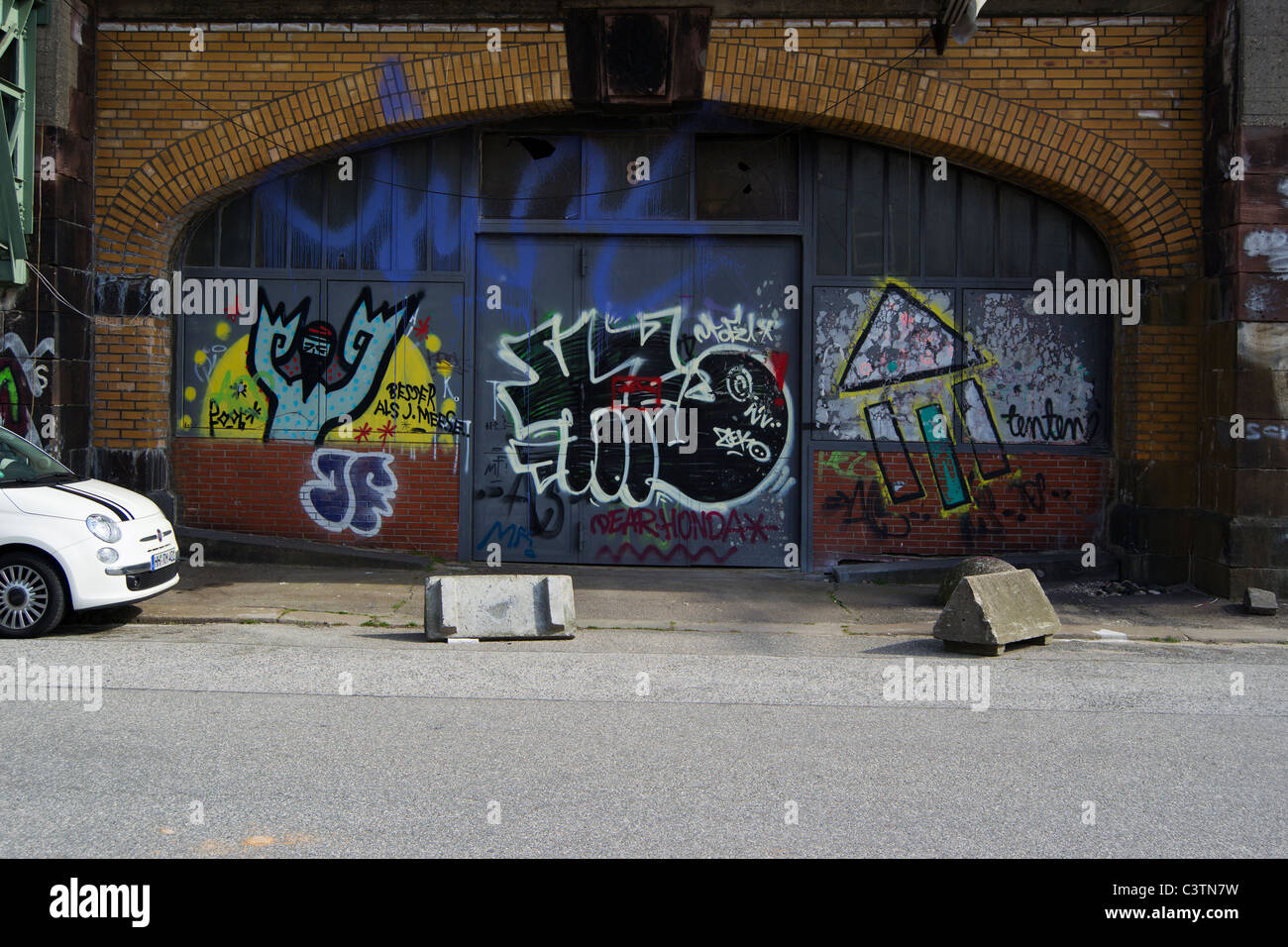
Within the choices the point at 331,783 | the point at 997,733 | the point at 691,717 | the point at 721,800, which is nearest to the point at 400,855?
the point at 331,783

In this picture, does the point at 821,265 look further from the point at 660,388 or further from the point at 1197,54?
the point at 1197,54

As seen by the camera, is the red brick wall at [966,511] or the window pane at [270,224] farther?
the window pane at [270,224]

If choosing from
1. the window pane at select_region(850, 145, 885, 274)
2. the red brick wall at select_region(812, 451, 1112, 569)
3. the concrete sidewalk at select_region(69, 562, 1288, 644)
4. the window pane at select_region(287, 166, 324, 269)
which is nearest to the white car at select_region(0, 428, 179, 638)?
the concrete sidewalk at select_region(69, 562, 1288, 644)

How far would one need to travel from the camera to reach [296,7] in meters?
11.7

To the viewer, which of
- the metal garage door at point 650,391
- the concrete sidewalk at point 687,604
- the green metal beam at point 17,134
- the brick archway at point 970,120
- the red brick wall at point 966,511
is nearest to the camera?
the concrete sidewalk at point 687,604

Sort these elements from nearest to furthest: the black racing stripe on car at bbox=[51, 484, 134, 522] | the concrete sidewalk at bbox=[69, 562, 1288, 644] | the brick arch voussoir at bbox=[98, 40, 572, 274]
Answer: the black racing stripe on car at bbox=[51, 484, 134, 522] → the concrete sidewalk at bbox=[69, 562, 1288, 644] → the brick arch voussoir at bbox=[98, 40, 572, 274]

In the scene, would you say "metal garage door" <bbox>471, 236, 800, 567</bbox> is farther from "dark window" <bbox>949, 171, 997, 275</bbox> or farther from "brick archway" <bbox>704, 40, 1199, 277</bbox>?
"dark window" <bbox>949, 171, 997, 275</bbox>

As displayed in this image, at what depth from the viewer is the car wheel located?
8.45 meters

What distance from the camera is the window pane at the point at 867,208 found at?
12016mm

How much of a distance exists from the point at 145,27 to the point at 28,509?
5.76 m

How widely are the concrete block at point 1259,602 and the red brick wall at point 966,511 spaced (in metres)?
1.85

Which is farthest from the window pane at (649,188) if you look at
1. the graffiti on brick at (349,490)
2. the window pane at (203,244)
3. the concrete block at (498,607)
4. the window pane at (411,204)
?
the concrete block at (498,607)

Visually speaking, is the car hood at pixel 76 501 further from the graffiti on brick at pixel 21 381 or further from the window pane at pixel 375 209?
the window pane at pixel 375 209

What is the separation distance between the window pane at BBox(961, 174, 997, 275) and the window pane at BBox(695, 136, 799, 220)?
174cm
